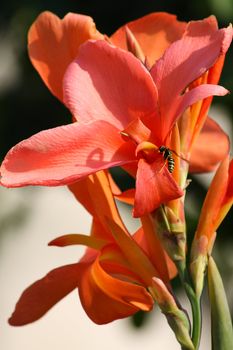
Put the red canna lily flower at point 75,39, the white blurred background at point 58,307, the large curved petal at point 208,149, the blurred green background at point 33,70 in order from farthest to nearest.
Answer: the white blurred background at point 58,307 → the blurred green background at point 33,70 → the large curved petal at point 208,149 → the red canna lily flower at point 75,39

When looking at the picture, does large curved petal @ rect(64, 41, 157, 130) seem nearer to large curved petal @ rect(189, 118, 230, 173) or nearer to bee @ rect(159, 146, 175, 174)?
bee @ rect(159, 146, 175, 174)

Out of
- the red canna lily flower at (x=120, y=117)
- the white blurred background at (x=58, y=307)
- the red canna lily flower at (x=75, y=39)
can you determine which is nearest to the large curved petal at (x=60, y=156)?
the red canna lily flower at (x=120, y=117)

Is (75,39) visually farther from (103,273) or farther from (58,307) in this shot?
(58,307)

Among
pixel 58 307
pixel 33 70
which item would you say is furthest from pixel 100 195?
pixel 58 307

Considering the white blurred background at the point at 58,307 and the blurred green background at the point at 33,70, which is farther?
the white blurred background at the point at 58,307

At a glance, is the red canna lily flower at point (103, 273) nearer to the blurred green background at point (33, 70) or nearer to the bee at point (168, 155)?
the bee at point (168, 155)

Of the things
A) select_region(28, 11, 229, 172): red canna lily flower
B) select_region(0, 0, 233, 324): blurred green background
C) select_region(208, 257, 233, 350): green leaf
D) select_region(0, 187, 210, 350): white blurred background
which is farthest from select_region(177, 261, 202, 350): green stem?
select_region(0, 187, 210, 350): white blurred background
